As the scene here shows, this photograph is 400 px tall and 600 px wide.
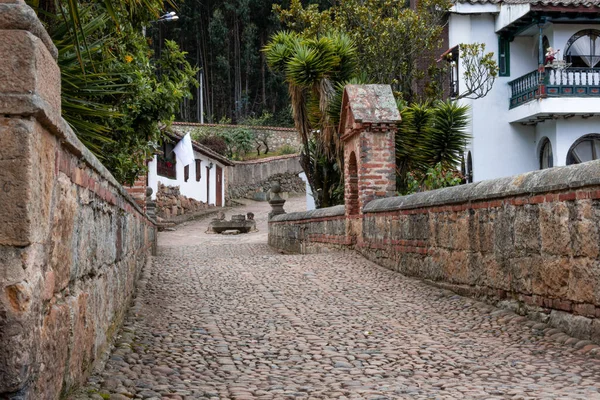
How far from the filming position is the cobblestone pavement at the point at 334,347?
165 inches

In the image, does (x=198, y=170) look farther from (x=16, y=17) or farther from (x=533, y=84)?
(x=16, y=17)

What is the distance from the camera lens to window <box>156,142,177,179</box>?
97.4 ft

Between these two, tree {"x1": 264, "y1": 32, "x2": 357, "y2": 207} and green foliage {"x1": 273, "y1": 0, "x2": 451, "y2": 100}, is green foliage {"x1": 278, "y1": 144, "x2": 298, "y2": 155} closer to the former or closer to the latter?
green foliage {"x1": 273, "y1": 0, "x2": 451, "y2": 100}

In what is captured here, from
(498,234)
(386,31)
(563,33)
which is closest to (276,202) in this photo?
(386,31)

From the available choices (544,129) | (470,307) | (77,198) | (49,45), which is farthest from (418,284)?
(544,129)

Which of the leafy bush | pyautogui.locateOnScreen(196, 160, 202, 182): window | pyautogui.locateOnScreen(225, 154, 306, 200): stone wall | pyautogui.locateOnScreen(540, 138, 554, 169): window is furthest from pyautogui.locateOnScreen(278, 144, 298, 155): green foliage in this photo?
pyautogui.locateOnScreen(540, 138, 554, 169): window

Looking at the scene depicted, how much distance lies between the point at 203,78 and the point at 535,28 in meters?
32.9

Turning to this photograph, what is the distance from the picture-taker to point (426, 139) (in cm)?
1441

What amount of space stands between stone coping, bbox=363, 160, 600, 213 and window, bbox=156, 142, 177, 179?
21.5m

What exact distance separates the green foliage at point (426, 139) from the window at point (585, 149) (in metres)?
7.49

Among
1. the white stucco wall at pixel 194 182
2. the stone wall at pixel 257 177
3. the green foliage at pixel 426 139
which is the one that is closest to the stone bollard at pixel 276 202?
the green foliage at pixel 426 139

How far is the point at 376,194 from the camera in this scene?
11797mm

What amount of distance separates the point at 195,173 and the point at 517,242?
2918 cm

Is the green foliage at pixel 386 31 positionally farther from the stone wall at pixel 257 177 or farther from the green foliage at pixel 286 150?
the green foliage at pixel 286 150
